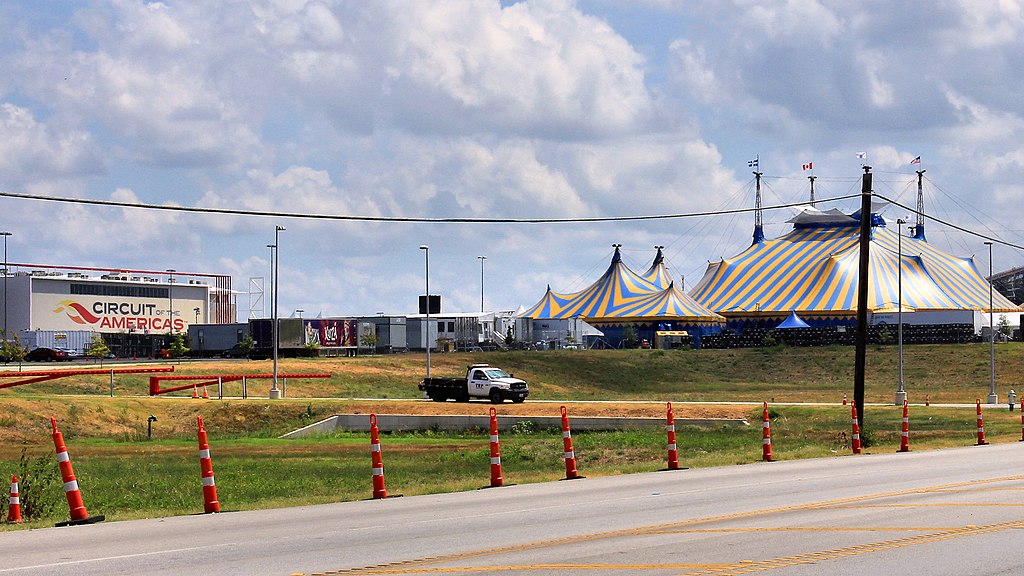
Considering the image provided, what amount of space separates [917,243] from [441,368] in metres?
65.0

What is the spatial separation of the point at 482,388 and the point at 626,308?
58725mm

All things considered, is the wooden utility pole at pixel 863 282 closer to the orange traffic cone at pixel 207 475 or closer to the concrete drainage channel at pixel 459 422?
the concrete drainage channel at pixel 459 422

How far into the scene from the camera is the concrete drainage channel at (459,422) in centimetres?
4369

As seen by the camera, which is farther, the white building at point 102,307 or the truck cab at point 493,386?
the white building at point 102,307

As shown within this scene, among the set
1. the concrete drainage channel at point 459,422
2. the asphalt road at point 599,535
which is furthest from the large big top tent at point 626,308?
the asphalt road at point 599,535

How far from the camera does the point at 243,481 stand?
25.1 meters

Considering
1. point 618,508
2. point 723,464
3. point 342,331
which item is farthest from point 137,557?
point 342,331

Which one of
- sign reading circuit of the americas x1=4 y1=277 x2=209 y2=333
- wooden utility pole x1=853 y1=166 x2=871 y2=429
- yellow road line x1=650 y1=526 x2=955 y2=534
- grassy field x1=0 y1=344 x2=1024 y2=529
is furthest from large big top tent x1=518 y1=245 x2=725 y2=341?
yellow road line x1=650 y1=526 x2=955 y2=534

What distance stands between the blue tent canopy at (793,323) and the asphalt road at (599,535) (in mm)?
86482

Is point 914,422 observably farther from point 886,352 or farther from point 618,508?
point 886,352

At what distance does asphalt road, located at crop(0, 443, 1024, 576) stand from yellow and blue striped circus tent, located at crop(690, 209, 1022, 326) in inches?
3638

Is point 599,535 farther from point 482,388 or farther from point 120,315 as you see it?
point 120,315

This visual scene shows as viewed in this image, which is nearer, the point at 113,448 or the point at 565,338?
the point at 113,448

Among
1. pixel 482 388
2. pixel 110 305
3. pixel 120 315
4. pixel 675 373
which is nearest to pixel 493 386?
pixel 482 388
